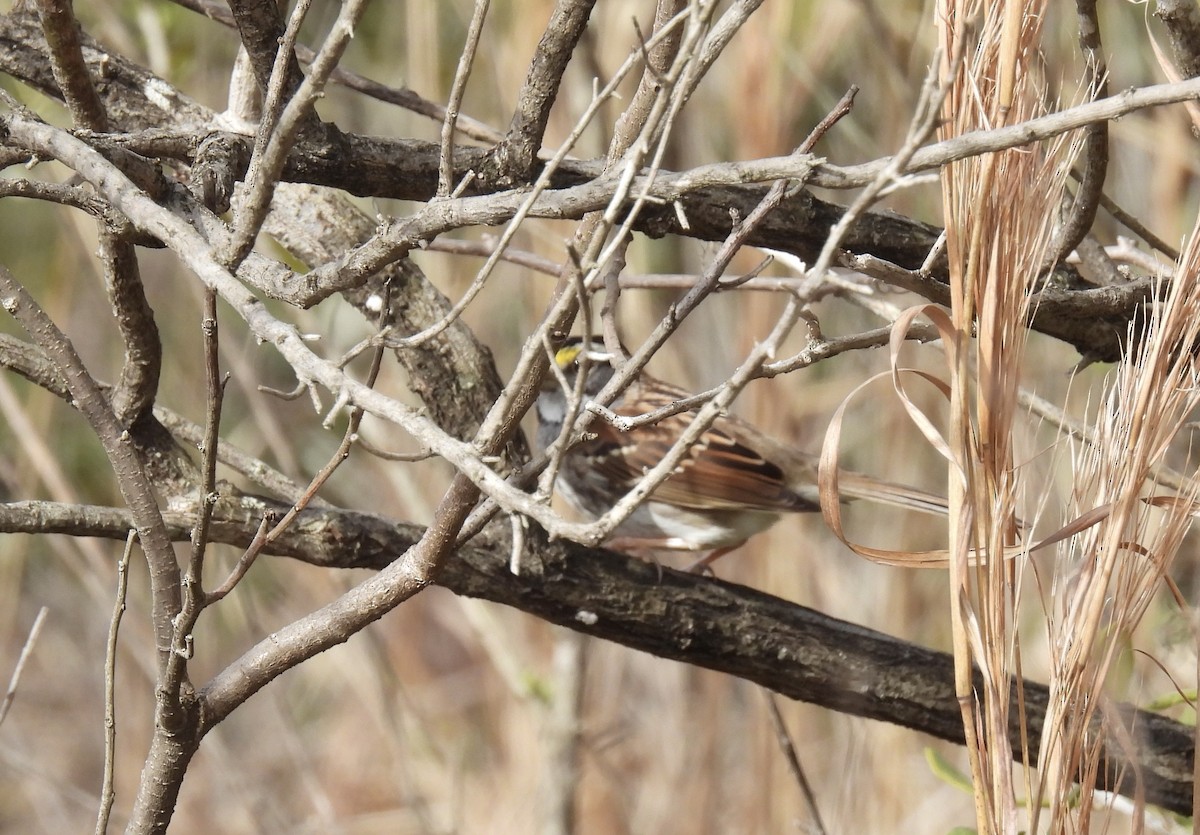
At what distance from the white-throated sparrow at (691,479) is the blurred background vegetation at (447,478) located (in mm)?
439

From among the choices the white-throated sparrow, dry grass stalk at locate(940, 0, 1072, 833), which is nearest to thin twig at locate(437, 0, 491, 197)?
dry grass stalk at locate(940, 0, 1072, 833)

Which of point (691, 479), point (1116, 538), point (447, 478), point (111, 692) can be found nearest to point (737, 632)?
point (1116, 538)

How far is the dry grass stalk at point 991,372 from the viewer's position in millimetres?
1104

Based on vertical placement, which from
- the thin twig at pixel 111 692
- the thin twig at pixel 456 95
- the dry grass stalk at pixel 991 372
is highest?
A: the thin twig at pixel 456 95

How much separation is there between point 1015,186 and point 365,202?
4163 millimetres

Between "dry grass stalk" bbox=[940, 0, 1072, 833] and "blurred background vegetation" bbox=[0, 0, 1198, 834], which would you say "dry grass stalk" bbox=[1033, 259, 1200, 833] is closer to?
"dry grass stalk" bbox=[940, 0, 1072, 833]

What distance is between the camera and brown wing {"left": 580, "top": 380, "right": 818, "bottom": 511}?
3328 millimetres

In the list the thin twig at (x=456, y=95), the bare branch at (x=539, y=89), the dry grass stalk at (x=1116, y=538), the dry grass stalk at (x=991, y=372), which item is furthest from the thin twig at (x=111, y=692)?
the dry grass stalk at (x=1116, y=538)

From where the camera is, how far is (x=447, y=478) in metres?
4.21

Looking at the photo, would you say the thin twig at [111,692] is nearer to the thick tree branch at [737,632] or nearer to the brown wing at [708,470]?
the thick tree branch at [737,632]

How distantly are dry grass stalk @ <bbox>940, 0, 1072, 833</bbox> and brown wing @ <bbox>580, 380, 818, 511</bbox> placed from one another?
2114mm

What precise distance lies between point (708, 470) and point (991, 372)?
228 cm

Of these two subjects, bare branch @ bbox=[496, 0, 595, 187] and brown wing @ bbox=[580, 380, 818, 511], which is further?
brown wing @ bbox=[580, 380, 818, 511]

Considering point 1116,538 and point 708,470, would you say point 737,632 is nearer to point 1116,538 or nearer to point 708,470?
point 1116,538
